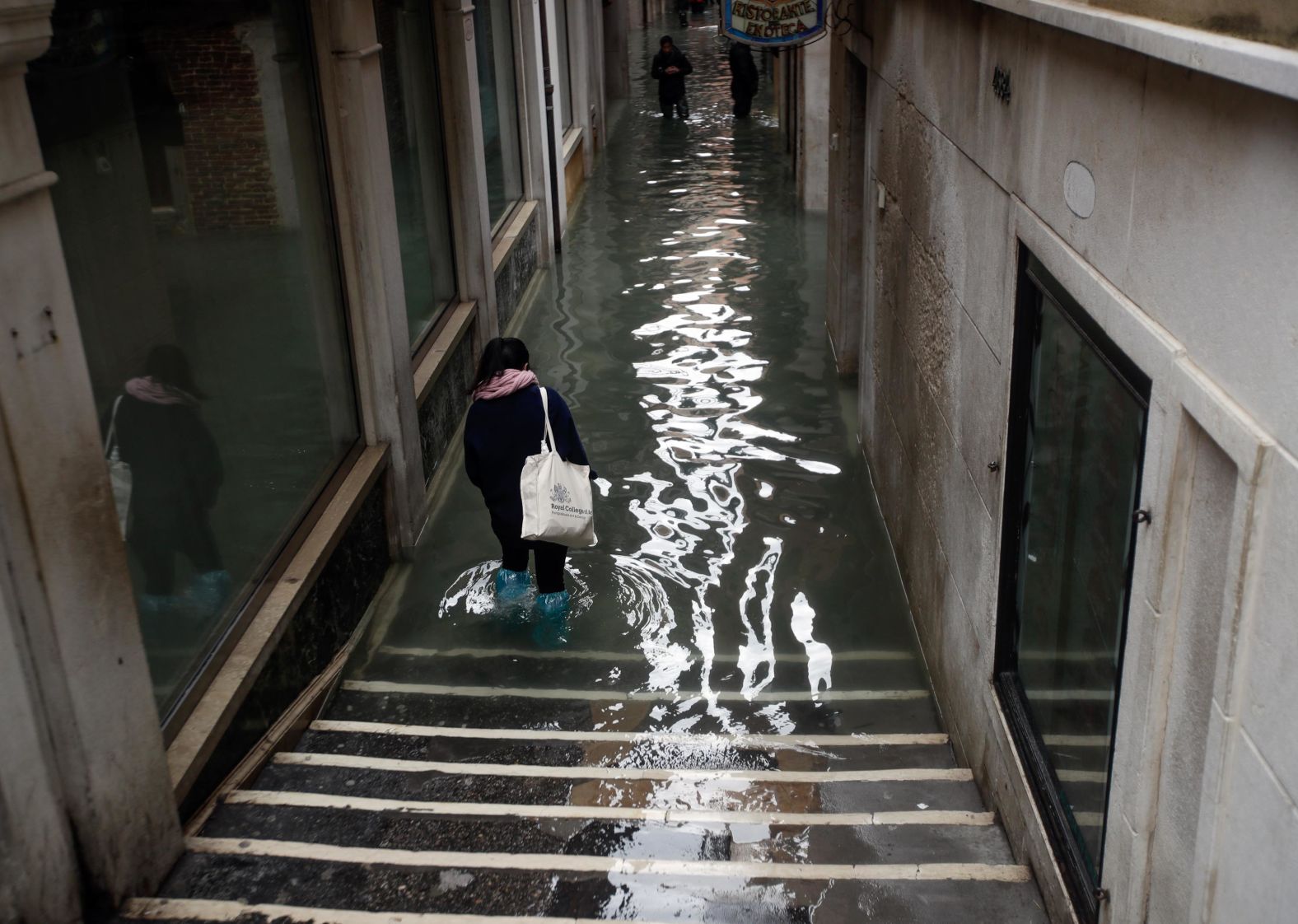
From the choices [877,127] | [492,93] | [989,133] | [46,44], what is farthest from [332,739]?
[492,93]

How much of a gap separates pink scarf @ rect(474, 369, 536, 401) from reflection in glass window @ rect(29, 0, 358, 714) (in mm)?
977

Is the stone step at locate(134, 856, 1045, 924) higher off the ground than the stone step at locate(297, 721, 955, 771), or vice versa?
the stone step at locate(134, 856, 1045, 924)

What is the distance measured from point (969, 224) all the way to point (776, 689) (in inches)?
98.0

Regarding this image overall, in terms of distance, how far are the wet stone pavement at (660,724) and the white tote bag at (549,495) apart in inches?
28.5

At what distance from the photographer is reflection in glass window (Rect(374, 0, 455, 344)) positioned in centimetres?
873

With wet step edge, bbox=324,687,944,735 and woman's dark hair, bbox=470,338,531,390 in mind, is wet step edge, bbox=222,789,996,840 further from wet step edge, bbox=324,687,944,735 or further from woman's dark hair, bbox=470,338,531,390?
woman's dark hair, bbox=470,338,531,390

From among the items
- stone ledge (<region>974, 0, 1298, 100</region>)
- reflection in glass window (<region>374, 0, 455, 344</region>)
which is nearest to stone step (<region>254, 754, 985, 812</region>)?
stone ledge (<region>974, 0, 1298, 100</region>)

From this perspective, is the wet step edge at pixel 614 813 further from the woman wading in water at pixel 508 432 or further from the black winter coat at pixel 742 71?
the black winter coat at pixel 742 71

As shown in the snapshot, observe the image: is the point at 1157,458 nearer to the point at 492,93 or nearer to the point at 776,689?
the point at 776,689

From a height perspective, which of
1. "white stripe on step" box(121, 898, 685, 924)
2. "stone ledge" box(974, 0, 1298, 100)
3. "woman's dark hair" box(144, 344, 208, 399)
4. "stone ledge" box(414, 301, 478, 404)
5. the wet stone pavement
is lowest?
the wet stone pavement

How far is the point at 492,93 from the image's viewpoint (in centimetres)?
1289

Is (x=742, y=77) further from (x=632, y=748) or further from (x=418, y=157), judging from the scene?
(x=632, y=748)

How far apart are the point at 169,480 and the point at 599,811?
2.15 m

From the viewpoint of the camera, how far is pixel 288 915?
13.7 feet
